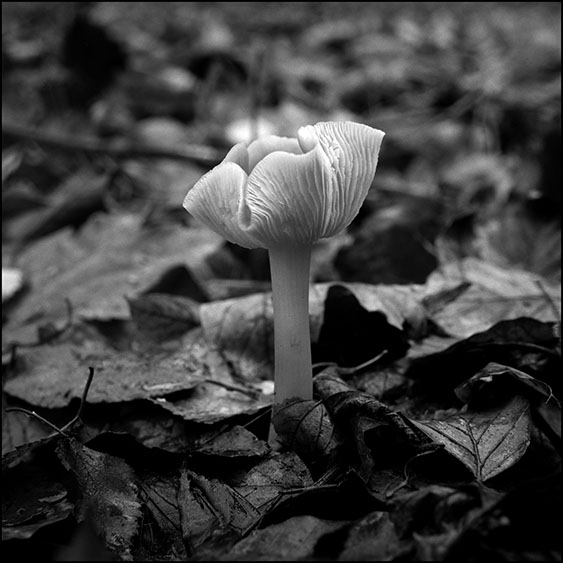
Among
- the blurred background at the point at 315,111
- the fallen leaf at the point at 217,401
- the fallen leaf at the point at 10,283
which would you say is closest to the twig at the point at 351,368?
the fallen leaf at the point at 217,401

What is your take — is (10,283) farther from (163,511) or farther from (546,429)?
(546,429)

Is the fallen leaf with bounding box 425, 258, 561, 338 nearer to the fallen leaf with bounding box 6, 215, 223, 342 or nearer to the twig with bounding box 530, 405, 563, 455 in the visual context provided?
the twig with bounding box 530, 405, 563, 455

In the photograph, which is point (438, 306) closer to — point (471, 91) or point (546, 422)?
point (546, 422)

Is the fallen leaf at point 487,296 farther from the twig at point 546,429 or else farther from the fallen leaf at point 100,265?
the fallen leaf at point 100,265

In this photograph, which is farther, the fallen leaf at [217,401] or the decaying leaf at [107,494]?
the fallen leaf at [217,401]

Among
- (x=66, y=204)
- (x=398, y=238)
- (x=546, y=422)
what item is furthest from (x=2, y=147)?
(x=546, y=422)

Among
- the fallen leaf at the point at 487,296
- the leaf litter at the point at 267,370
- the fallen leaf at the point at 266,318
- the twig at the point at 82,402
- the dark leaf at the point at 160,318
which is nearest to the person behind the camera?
the leaf litter at the point at 267,370

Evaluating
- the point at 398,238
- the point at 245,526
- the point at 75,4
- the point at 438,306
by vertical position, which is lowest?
the point at 245,526
